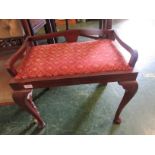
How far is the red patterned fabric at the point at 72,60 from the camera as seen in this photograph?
0.97 metres

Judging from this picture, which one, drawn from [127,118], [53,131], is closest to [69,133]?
[53,131]

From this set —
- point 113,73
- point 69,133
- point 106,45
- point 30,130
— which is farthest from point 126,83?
point 30,130

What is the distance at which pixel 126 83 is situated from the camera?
3.23 ft

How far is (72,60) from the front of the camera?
1.05 metres

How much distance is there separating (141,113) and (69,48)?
29.6 inches

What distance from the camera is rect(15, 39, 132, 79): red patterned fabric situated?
3.20ft
